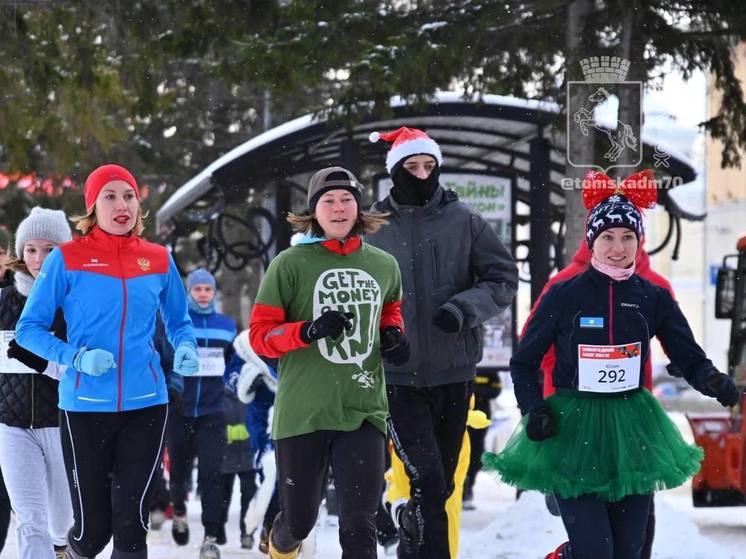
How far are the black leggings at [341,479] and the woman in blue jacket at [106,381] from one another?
1.83 feet

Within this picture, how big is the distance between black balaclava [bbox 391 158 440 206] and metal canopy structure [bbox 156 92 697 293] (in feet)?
15.1

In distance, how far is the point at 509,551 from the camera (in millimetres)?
9289

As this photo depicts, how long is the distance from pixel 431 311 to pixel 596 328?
100 centimetres

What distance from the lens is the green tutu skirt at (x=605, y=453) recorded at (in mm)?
5621

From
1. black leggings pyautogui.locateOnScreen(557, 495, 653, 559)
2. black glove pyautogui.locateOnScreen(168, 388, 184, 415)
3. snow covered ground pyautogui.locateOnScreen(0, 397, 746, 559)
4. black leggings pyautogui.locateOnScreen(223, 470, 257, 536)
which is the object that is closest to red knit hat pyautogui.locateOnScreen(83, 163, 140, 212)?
black leggings pyautogui.locateOnScreen(557, 495, 653, 559)

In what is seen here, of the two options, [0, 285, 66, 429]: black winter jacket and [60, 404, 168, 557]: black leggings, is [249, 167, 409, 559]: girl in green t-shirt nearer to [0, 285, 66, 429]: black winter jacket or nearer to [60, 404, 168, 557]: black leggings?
[60, 404, 168, 557]: black leggings

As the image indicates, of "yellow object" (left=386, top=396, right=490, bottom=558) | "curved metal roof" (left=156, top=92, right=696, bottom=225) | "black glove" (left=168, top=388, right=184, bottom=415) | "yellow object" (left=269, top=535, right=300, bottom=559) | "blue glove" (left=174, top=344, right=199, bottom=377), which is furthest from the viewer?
"curved metal roof" (left=156, top=92, right=696, bottom=225)

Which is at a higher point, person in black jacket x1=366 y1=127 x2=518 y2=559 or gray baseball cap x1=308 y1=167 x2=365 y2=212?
gray baseball cap x1=308 y1=167 x2=365 y2=212

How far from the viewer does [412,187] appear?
6637 millimetres

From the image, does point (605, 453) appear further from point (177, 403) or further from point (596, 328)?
point (177, 403)

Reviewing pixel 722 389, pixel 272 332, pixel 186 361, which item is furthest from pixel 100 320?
pixel 722 389

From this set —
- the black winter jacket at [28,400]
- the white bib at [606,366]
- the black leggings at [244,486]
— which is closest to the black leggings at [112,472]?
the black winter jacket at [28,400]

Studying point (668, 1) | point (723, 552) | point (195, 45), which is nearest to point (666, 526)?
point (723, 552)

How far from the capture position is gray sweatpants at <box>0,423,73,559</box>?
6.52 meters
